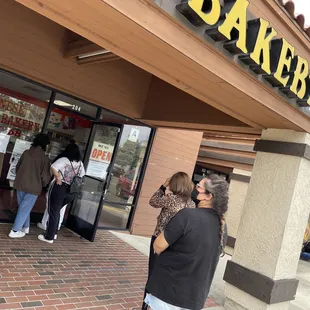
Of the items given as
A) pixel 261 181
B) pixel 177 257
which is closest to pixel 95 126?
pixel 261 181

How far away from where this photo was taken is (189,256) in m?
2.26

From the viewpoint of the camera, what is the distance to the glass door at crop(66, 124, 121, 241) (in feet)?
19.0

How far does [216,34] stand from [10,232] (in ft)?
13.6

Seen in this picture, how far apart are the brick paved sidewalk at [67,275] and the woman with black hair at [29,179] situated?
0.31 meters

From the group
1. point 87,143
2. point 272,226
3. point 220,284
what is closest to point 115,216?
point 87,143

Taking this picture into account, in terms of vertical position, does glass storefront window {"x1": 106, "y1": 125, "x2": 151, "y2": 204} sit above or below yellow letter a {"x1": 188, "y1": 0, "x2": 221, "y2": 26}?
below

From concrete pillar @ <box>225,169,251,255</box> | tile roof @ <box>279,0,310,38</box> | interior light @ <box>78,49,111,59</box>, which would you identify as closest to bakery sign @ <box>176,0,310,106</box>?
tile roof @ <box>279,0,310,38</box>

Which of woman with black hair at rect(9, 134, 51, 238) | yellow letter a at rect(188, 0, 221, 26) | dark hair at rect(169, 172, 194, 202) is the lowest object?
woman with black hair at rect(9, 134, 51, 238)

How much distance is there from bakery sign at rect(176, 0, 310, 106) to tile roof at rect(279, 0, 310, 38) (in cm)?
35

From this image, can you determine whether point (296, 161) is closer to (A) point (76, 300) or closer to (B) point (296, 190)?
(B) point (296, 190)

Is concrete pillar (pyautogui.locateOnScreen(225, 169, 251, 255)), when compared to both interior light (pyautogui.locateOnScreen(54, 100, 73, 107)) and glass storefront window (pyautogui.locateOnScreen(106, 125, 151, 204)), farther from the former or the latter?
interior light (pyautogui.locateOnScreen(54, 100, 73, 107))

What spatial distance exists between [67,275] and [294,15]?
409 centimetres

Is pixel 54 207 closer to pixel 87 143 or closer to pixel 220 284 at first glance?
pixel 87 143

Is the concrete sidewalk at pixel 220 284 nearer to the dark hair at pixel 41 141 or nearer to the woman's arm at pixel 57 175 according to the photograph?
the woman's arm at pixel 57 175
